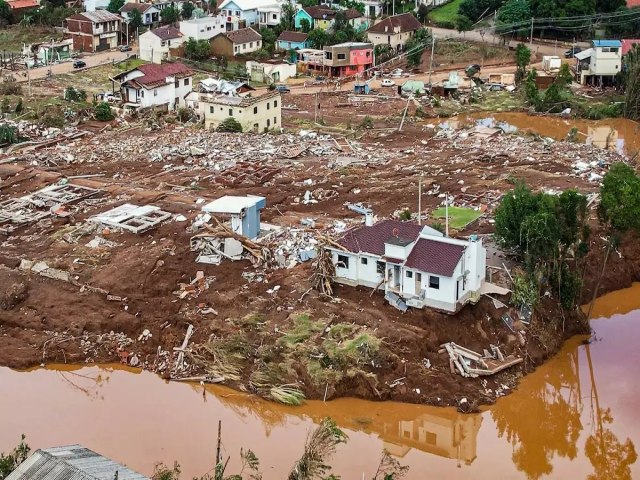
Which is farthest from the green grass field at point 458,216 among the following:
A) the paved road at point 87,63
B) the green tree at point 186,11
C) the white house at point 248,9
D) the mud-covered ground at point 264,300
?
the green tree at point 186,11

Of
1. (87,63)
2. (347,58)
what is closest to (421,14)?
(347,58)

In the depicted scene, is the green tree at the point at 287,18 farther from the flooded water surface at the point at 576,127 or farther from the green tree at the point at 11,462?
the green tree at the point at 11,462

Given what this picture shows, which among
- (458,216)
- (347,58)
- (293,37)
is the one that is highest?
(293,37)

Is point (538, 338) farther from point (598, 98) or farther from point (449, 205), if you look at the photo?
point (598, 98)

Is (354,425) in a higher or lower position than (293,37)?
lower

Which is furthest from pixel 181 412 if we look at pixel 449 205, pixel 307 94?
pixel 307 94

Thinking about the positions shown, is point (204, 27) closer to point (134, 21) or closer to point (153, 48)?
point (153, 48)

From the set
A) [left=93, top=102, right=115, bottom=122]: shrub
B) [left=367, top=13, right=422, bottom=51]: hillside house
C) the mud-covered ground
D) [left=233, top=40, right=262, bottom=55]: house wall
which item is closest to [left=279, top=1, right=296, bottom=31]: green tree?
[left=233, top=40, right=262, bottom=55]: house wall
